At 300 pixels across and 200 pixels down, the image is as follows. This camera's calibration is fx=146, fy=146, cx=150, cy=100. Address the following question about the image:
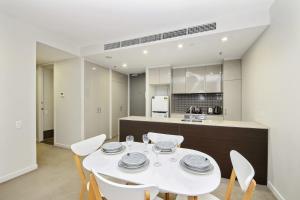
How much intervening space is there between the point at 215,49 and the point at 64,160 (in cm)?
401

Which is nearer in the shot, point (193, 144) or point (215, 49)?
point (193, 144)

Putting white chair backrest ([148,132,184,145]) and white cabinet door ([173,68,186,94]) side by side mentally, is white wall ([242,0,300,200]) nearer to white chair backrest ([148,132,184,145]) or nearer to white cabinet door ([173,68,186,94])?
white chair backrest ([148,132,184,145])

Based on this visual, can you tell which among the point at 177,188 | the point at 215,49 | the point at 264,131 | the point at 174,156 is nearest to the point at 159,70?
the point at 215,49

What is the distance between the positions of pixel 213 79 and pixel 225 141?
2.35 m

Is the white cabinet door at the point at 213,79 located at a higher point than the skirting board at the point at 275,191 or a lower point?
higher

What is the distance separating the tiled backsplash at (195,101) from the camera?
4.52 metres

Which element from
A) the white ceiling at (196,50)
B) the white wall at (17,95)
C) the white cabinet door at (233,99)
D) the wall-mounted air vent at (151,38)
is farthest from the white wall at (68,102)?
the white cabinet door at (233,99)

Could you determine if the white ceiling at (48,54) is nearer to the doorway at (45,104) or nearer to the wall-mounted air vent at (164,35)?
the doorway at (45,104)

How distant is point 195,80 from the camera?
446cm

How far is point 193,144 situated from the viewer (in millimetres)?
2572

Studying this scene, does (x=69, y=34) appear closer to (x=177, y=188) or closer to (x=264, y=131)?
(x=177, y=188)

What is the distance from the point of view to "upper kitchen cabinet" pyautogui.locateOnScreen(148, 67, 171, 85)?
4504 millimetres

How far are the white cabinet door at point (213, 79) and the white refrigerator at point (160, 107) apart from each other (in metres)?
1.26

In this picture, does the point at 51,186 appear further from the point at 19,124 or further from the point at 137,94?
the point at 137,94
